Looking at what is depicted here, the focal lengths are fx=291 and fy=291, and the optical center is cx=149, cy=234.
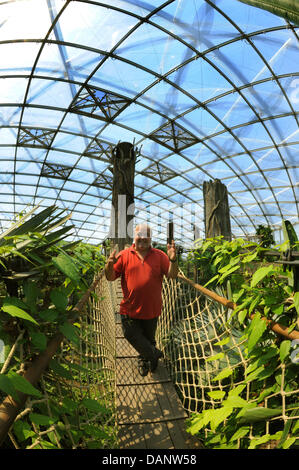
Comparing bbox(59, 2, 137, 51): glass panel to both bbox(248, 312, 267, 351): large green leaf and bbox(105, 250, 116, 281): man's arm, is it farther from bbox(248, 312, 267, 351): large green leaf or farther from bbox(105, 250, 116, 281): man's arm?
bbox(248, 312, 267, 351): large green leaf

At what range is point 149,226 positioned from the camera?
2.77m

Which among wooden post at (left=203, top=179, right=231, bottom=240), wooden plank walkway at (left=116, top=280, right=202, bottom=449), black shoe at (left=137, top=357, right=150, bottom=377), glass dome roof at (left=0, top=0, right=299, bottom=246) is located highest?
glass dome roof at (left=0, top=0, right=299, bottom=246)

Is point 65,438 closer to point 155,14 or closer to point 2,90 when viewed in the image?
point 155,14

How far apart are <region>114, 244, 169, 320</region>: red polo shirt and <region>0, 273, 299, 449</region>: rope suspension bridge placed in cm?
24

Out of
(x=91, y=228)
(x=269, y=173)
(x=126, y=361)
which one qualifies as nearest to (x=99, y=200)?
(x=91, y=228)

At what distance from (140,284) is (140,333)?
434 millimetres

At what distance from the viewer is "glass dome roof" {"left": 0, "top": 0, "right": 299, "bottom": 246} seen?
767 centimetres

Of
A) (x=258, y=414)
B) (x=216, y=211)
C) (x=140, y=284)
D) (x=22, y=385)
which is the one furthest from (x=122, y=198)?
(x=22, y=385)

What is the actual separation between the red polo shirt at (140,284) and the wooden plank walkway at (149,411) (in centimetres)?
55

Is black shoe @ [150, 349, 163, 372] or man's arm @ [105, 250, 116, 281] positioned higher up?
man's arm @ [105, 250, 116, 281]

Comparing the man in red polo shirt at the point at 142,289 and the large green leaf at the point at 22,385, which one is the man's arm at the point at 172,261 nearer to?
the man in red polo shirt at the point at 142,289

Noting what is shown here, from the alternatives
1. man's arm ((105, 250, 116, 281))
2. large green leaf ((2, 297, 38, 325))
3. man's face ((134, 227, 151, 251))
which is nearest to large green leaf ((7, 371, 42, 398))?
large green leaf ((2, 297, 38, 325))

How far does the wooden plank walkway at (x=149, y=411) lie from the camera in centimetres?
190

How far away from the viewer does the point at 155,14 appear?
7.58 metres
